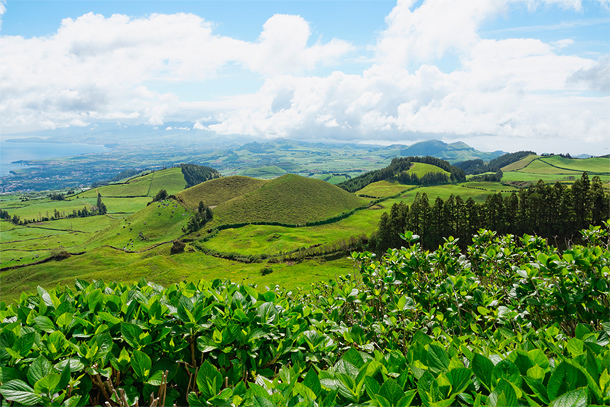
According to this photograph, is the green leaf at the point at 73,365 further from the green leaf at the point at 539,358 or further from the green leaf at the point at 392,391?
the green leaf at the point at 539,358

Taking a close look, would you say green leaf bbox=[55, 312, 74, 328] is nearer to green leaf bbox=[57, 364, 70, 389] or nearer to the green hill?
green leaf bbox=[57, 364, 70, 389]

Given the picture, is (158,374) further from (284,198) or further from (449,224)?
(284,198)

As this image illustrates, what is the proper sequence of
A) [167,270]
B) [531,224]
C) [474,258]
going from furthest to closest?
[167,270]
[531,224]
[474,258]

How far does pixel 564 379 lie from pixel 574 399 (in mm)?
353

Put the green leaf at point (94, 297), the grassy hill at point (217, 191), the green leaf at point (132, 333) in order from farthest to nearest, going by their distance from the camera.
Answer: the grassy hill at point (217, 191) → the green leaf at point (94, 297) → the green leaf at point (132, 333)

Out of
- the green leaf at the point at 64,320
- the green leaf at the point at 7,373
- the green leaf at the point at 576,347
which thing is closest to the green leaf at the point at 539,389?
the green leaf at the point at 576,347

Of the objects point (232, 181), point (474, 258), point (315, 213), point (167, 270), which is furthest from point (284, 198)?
point (474, 258)

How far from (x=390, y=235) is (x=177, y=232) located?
108866 mm

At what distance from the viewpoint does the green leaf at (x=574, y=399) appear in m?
1.82

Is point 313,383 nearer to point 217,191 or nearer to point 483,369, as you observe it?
point 483,369

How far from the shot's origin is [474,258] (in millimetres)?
7879

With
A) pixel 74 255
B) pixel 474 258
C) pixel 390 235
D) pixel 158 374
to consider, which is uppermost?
pixel 158 374

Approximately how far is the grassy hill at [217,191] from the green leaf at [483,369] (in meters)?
177

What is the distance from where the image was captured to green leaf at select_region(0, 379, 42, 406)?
2188 millimetres
